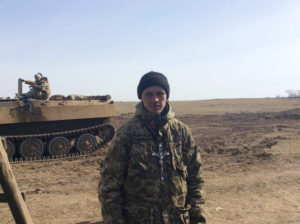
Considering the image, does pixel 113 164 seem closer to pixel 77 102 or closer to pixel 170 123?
pixel 170 123

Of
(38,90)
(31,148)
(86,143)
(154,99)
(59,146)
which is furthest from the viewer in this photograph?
(86,143)

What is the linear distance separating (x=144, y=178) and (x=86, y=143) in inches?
371

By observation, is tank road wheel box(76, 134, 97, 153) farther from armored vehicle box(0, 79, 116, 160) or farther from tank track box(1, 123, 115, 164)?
tank track box(1, 123, 115, 164)

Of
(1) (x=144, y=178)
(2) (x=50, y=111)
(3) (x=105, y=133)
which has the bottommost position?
(3) (x=105, y=133)

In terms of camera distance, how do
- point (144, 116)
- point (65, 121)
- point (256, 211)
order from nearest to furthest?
point (144, 116)
point (256, 211)
point (65, 121)

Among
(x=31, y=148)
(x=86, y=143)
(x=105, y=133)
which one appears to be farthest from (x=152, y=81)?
(x=105, y=133)

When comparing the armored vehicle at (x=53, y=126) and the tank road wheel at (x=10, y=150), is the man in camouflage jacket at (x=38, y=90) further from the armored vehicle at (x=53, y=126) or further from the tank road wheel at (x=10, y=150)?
the tank road wheel at (x=10, y=150)

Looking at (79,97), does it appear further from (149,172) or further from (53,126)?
(149,172)

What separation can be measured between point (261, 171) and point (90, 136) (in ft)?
20.3

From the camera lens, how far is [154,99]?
260cm

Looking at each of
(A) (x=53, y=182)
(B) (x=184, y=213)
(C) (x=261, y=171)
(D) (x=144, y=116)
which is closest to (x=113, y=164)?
(D) (x=144, y=116)

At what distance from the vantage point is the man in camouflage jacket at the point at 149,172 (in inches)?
95.0

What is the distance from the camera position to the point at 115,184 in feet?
7.96

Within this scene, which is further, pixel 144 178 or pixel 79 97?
pixel 79 97
